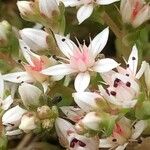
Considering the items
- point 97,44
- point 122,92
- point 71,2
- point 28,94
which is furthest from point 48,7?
point 122,92

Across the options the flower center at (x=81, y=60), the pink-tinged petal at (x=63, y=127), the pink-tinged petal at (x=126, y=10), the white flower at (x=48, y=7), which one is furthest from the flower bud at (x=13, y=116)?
the pink-tinged petal at (x=126, y=10)

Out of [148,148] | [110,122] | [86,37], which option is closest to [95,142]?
[110,122]

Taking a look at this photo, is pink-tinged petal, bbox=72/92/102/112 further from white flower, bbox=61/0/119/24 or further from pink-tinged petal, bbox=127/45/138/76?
white flower, bbox=61/0/119/24

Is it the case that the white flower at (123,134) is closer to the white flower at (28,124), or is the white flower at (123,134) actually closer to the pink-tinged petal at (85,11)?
the white flower at (28,124)

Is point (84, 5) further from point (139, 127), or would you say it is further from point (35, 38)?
point (139, 127)

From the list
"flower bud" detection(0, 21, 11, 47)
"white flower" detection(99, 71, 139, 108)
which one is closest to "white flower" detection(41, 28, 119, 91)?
"white flower" detection(99, 71, 139, 108)

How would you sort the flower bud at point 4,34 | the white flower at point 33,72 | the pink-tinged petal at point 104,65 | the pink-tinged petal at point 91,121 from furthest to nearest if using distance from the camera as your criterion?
the flower bud at point 4,34 → the white flower at point 33,72 → the pink-tinged petal at point 104,65 → the pink-tinged petal at point 91,121
